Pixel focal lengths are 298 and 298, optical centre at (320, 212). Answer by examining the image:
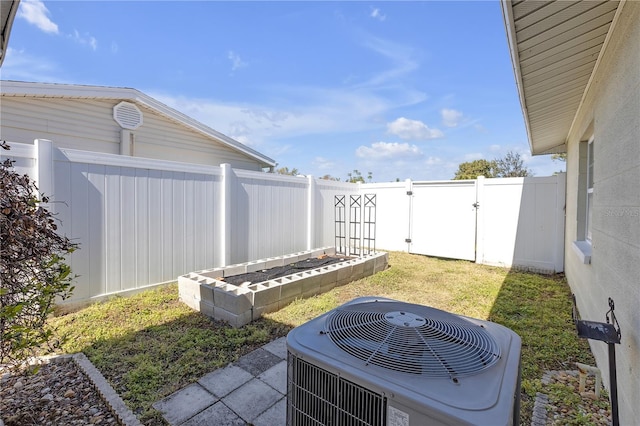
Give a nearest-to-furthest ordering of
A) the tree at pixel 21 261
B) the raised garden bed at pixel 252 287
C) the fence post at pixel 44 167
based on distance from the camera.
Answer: the tree at pixel 21 261
the fence post at pixel 44 167
the raised garden bed at pixel 252 287

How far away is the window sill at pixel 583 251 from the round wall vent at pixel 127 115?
26.1 feet

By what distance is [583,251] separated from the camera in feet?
11.0

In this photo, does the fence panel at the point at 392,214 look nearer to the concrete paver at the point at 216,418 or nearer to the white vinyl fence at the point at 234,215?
the white vinyl fence at the point at 234,215

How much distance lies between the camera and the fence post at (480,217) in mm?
7258

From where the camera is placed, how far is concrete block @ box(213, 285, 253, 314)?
3.51 meters

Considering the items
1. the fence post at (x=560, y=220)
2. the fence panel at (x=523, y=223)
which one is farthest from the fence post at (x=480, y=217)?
the fence post at (x=560, y=220)

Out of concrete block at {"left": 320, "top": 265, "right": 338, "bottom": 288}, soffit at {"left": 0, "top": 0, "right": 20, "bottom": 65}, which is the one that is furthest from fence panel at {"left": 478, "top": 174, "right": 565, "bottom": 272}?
soffit at {"left": 0, "top": 0, "right": 20, "bottom": 65}

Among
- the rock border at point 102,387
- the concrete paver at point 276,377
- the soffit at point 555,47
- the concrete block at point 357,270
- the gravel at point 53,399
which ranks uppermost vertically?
the soffit at point 555,47

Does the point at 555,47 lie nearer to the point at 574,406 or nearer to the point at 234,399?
the point at 574,406

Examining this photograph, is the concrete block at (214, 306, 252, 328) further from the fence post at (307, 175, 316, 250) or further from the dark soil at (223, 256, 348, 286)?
the fence post at (307, 175, 316, 250)

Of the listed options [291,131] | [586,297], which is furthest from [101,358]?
[291,131]

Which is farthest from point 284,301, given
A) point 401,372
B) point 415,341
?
point 401,372

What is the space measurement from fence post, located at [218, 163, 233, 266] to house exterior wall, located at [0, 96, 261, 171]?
2.68m

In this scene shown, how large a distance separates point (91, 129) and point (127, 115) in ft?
2.43
